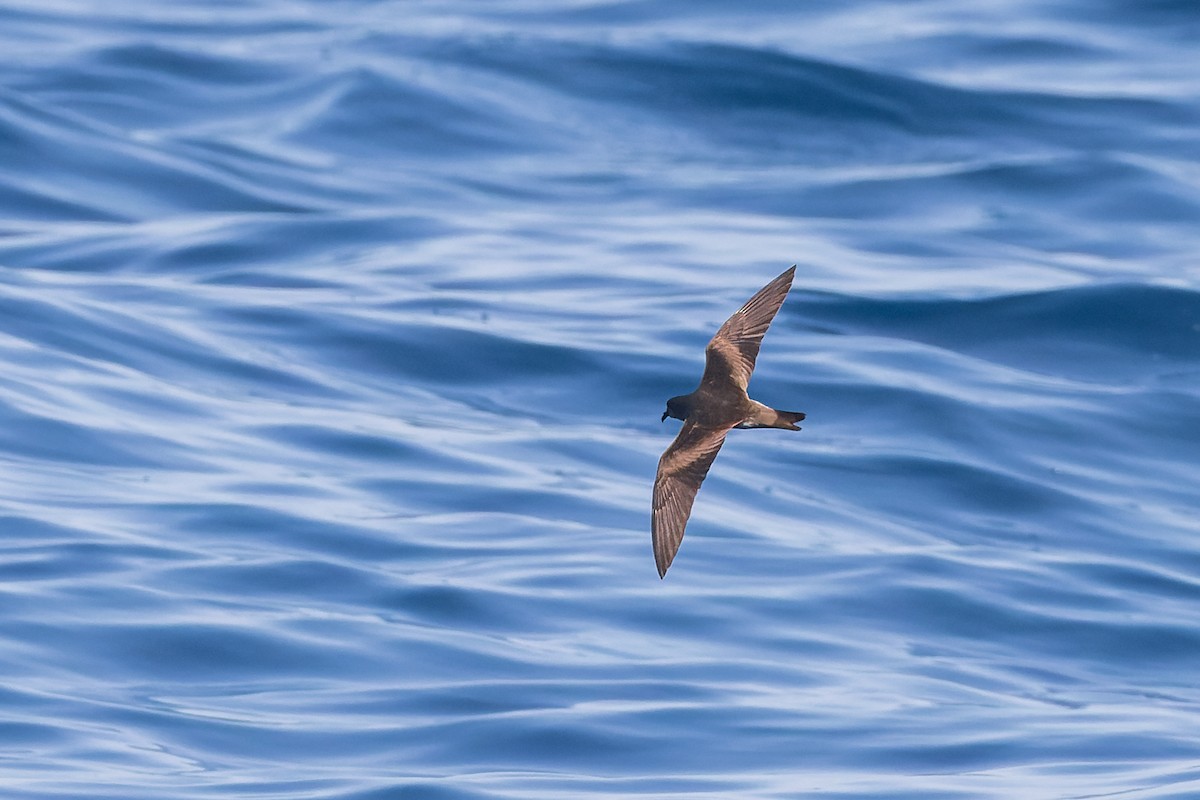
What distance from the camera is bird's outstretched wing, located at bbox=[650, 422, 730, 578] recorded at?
23.3 feet

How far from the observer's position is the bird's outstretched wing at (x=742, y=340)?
7.17m

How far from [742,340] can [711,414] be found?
0.49 meters

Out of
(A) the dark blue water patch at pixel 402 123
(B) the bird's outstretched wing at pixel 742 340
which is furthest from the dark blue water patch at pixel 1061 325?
(B) the bird's outstretched wing at pixel 742 340

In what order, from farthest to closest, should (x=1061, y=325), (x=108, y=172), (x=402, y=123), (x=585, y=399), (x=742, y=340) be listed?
(x=402, y=123) < (x=108, y=172) < (x=1061, y=325) < (x=585, y=399) < (x=742, y=340)

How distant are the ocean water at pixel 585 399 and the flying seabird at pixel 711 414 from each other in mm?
2400

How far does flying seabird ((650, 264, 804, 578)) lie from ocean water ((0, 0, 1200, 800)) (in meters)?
2.40

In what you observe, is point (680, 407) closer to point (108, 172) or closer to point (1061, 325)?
point (1061, 325)

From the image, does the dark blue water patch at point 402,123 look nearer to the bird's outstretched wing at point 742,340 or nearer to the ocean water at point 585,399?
the ocean water at point 585,399

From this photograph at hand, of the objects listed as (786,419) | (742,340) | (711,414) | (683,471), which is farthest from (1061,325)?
(786,419)

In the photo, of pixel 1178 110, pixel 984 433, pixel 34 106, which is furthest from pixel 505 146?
pixel 984 433

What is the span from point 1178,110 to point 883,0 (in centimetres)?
527

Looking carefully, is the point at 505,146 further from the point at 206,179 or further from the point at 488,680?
the point at 488,680

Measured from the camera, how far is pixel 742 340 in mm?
7426

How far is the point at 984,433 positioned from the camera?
14969 millimetres
